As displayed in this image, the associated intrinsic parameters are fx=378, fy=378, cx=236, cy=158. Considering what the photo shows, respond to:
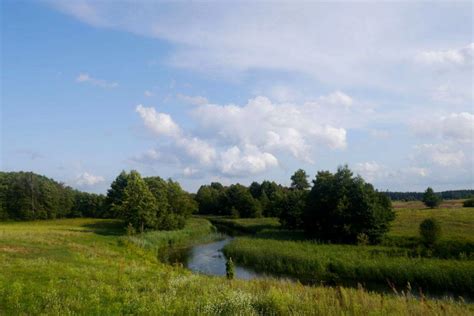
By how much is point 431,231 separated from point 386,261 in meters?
7.46

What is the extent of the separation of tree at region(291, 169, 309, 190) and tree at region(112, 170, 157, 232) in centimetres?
4950

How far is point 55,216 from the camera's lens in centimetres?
10162

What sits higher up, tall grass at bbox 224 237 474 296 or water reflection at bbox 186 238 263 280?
tall grass at bbox 224 237 474 296

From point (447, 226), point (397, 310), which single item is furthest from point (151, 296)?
point (447, 226)

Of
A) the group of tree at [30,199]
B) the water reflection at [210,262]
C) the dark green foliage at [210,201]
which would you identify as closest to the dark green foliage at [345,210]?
the water reflection at [210,262]

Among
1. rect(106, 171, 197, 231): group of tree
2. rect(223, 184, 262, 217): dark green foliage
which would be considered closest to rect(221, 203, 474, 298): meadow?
rect(106, 171, 197, 231): group of tree

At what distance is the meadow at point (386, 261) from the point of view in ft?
81.4

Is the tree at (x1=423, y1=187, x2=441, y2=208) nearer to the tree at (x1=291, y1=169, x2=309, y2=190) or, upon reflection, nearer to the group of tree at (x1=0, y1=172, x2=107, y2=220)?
the tree at (x1=291, y1=169, x2=309, y2=190)

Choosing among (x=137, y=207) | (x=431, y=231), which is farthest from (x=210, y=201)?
(x=431, y=231)

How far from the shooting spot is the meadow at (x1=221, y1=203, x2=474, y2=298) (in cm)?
2481

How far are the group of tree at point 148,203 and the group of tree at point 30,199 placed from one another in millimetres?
31507

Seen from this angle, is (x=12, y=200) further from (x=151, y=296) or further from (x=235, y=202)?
(x=151, y=296)

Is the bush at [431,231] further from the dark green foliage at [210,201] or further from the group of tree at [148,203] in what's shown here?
the dark green foliage at [210,201]

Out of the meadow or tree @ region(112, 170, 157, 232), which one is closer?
the meadow
